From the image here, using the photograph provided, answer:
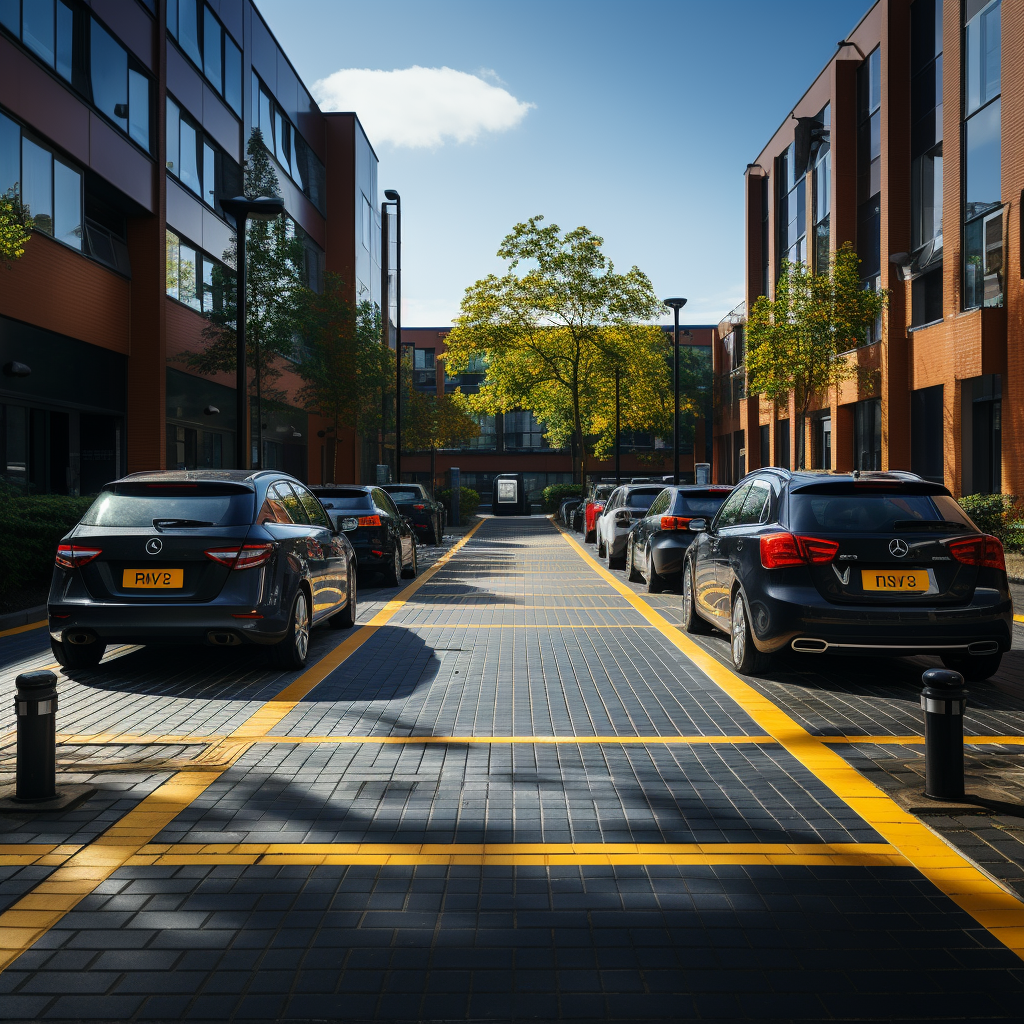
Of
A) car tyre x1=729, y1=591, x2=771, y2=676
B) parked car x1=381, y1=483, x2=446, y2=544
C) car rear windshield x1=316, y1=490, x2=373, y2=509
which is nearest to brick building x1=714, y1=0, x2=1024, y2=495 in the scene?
parked car x1=381, y1=483, x2=446, y2=544

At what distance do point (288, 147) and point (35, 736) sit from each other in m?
36.0

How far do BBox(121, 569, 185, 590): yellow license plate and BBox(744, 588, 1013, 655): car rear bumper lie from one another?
422 centimetres

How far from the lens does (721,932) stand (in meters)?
3.40

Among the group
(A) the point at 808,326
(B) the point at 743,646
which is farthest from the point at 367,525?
(A) the point at 808,326

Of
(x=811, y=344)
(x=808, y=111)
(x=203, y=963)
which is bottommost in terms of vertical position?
(x=203, y=963)

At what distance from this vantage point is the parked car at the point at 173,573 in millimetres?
7688

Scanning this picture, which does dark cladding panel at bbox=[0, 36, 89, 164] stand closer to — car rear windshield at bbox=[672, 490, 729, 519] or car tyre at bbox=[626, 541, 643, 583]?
car tyre at bbox=[626, 541, 643, 583]

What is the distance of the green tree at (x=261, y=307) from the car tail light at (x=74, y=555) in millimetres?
16009

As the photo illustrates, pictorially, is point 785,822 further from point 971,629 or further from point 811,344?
point 811,344

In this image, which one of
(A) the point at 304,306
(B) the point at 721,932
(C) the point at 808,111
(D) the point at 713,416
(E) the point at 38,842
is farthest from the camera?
(D) the point at 713,416

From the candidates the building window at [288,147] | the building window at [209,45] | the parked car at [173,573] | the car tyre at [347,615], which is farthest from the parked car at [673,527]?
the building window at [288,147]

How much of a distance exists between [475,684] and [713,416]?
5307 cm

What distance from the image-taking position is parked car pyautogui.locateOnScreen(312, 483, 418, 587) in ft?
50.4

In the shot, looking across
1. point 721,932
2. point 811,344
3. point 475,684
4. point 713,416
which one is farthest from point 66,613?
point 713,416
